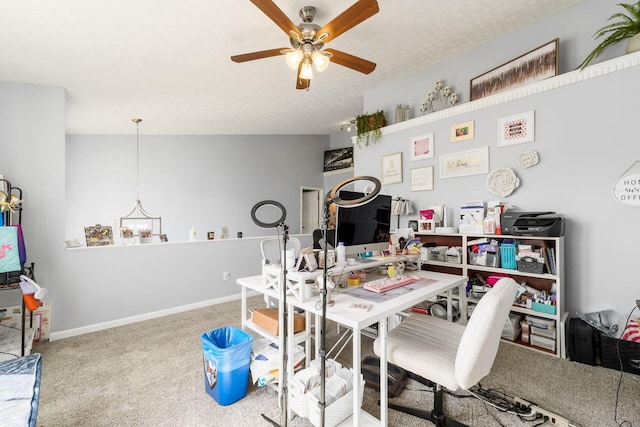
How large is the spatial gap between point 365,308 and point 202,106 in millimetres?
3299

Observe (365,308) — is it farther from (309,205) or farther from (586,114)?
(309,205)

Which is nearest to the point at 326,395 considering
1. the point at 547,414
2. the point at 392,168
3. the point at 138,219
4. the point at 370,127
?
the point at 547,414

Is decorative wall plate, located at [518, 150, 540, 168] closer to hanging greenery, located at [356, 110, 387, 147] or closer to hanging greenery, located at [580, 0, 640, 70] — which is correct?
hanging greenery, located at [580, 0, 640, 70]

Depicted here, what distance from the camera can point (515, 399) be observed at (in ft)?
5.84

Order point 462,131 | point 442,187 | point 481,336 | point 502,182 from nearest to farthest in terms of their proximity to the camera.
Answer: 1. point 481,336
2. point 502,182
3. point 462,131
4. point 442,187

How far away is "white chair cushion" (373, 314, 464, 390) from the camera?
1.37 metres

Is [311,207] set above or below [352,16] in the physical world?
below

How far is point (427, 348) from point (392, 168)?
262 centimetres

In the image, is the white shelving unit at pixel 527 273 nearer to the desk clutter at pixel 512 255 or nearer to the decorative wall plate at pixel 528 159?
the desk clutter at pixel 512 255

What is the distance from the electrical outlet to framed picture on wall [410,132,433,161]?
2.44 m

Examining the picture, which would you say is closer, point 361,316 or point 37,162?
point 361,316

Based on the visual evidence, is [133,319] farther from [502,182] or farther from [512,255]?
[502,182]

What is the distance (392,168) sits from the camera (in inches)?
149

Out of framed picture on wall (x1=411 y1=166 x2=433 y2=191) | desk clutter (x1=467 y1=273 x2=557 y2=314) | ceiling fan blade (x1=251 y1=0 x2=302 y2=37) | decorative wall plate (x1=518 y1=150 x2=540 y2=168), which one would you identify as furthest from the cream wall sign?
ceiling fan blade (x1=251 y1=0 x2=302 y2=37)
